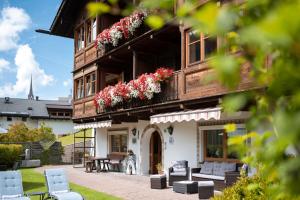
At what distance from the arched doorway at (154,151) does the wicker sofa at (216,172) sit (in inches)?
199

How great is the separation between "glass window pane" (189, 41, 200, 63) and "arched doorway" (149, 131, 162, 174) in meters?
6.74

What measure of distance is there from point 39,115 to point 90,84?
1624 inches

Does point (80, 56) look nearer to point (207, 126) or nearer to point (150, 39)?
point (150, 39)

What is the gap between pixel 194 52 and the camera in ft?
43.6

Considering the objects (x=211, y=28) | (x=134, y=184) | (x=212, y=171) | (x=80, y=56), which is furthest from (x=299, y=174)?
(x=80, y=56)

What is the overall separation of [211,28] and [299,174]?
17.3 inches

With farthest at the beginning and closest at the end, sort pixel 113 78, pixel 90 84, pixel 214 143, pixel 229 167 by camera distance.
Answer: pixel 113 78
pixel 90 84
pixel 214 143
pixel 229 167

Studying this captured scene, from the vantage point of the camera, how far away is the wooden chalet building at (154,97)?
504 inches

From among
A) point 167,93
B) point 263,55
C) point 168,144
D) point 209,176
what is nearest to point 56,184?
point 209,176

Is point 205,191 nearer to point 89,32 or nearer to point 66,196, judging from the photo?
point 66,196

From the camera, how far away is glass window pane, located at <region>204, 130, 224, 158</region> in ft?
46.4

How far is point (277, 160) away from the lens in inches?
54.7

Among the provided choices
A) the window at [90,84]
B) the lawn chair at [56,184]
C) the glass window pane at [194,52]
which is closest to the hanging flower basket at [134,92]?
the glass window pane at [194,52]

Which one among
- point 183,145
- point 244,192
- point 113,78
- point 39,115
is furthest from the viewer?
point 39,115
